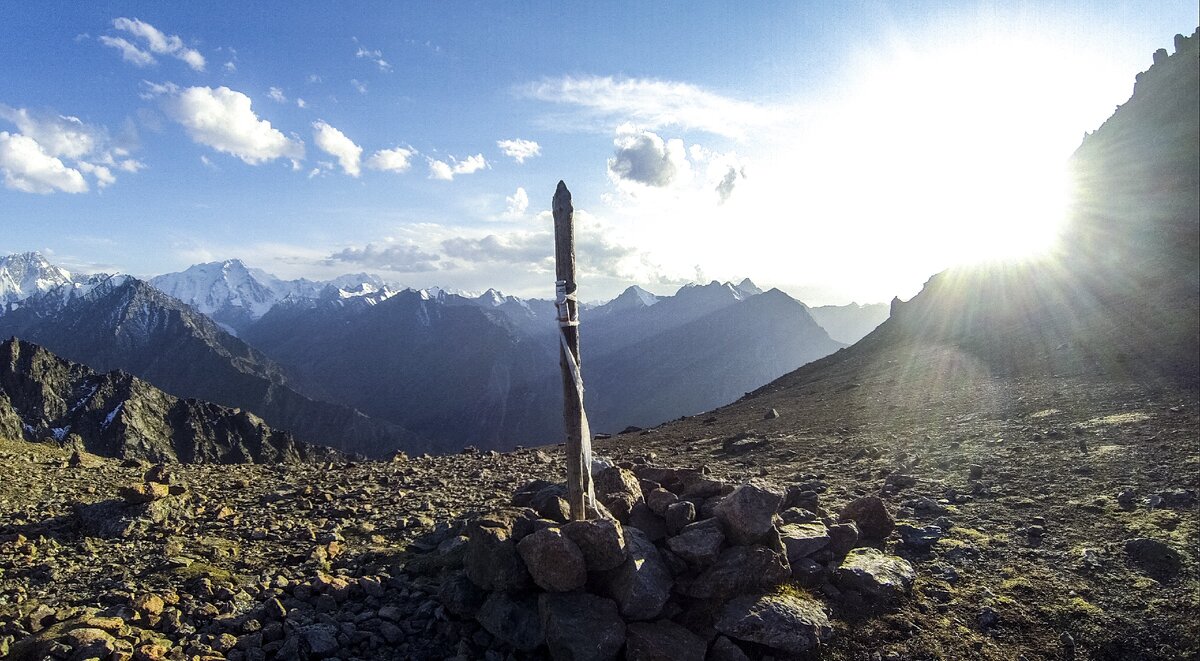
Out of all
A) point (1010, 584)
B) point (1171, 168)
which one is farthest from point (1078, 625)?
point (1171, 168)

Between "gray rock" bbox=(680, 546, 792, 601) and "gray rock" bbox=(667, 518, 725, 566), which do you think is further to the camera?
"gray rock" bbox=(667, 518, 725, 566)

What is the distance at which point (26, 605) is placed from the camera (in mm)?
7730

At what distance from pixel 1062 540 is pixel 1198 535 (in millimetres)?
1948

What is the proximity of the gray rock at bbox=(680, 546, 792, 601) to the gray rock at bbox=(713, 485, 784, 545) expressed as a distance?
0.24m

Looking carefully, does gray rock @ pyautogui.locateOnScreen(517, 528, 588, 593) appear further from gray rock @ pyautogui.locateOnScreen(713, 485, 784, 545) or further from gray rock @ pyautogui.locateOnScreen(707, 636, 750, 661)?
gray rock @ pyautogui.locateOnScreen(713, 485, 784, 545)

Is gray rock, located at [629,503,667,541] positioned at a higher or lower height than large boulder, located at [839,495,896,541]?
higher

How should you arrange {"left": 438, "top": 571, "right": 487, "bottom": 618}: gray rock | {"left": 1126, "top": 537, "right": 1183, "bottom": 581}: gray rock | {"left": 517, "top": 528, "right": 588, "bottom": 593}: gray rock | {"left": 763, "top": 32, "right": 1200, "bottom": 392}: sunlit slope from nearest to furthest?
{"left": 517, "top": 528, "right": 588, "bottom": 593}: gray rock, {"left": 438, "top": 571, "right": 487, "bottom": 618}: gray rock, {"left": 1126, "top": 537, "right": 1183, "bottom": 581}: gray rock, {"left": 763, "top": 32, "right": 1200, "bottom": 392}: sunlit slope

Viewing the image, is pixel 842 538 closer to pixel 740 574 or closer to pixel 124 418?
pixel 740 574

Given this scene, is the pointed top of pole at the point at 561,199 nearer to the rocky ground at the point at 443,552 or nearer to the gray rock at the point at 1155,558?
the rocky ground at the point at 443,552

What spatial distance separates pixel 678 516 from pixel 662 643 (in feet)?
8.13

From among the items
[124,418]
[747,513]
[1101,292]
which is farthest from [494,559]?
[124,418]

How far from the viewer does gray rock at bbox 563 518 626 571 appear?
802 cm

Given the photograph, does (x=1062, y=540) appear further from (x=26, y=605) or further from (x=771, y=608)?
(x=26, y=605)

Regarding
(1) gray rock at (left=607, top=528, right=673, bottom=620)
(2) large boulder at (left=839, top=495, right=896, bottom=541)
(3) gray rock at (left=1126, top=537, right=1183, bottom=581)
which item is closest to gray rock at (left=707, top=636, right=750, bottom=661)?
(1) gray rock at (left=607, top=528, right=673, bottom=620)
